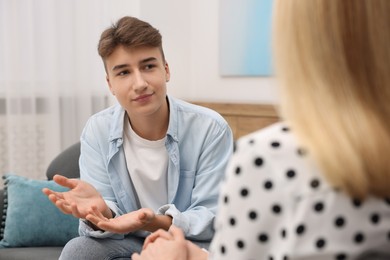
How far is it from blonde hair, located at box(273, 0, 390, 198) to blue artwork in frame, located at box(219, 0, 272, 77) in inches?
119

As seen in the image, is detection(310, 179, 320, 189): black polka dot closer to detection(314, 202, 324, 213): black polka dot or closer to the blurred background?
detection(314, 202, 324, 213): black polka dot

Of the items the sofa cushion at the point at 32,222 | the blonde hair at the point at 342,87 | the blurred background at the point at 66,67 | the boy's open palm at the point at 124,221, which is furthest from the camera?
the blurred background at the point at 66,67

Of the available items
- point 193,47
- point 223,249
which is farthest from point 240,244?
point 193,47

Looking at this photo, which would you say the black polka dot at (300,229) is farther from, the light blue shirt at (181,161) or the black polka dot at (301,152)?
the light blue shirt at (181,161)

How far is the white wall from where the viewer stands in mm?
4195

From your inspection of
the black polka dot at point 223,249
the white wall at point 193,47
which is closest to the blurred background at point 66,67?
the white wall at point 193,47

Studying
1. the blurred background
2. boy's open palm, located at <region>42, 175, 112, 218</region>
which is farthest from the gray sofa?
the blurred background

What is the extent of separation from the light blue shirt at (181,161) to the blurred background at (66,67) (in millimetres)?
1343

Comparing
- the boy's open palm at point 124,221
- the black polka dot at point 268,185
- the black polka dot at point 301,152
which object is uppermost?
the black polka dot at point 301,152

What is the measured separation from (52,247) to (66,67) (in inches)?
59.8

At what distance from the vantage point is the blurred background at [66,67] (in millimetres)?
3732

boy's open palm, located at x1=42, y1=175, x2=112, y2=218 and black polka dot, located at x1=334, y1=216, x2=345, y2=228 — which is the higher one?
black polka dot, located at x1=334, y1=216, x2=345, y2=228

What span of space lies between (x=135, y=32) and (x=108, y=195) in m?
0.60

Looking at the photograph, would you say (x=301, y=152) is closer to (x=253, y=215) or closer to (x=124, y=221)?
(x=253, y=215)
